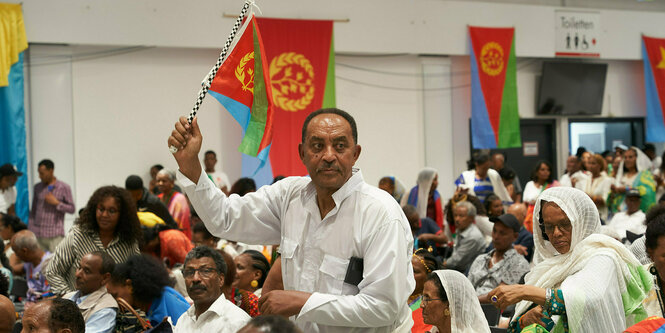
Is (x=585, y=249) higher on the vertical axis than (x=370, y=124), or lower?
lower

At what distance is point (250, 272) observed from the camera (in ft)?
15.7

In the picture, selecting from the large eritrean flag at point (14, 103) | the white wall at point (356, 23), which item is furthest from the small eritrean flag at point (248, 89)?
the white wall at point (356, 23)

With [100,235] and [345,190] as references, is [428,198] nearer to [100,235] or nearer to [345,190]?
[100,235]

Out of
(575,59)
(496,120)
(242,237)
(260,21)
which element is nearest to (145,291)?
(242,237)

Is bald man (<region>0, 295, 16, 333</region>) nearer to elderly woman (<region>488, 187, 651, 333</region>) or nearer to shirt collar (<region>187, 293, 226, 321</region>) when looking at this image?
shirt collar (<region>187, 293, 226, 321</region>)

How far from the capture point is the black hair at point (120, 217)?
475 centimetres

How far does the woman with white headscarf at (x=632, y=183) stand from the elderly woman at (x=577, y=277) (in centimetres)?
487

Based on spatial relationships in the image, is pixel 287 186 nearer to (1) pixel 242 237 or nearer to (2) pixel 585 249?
(1) pixel 242 237

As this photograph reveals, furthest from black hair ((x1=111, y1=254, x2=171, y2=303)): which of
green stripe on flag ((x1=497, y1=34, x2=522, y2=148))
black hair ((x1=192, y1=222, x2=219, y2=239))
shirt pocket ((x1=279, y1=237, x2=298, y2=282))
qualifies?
green stripe on flag ((x1=497, y1=34, x2=522, y2=148))

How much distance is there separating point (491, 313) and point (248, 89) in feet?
6.85

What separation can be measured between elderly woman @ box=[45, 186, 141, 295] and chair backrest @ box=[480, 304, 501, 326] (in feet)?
6.73

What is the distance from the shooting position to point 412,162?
11906 mm

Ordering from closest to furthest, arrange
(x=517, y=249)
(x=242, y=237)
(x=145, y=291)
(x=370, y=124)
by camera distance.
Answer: (x=242, y=237)
(x=145, y=291)
(x=517, y=249)
(x=370, y=124)

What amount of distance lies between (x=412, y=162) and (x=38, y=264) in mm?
6677
